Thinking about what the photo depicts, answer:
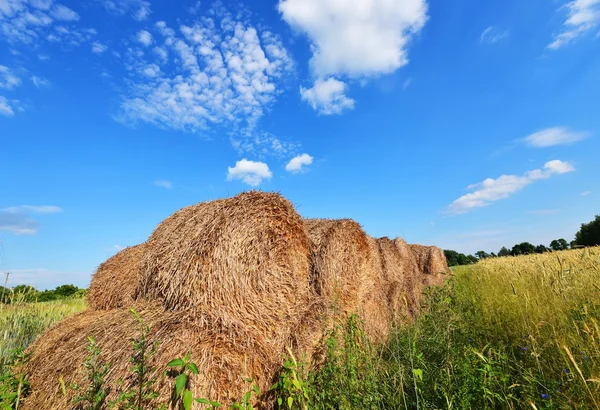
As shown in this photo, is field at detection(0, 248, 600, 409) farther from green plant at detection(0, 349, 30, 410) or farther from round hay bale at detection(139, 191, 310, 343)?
green plant at detection(0, 349, 30, 410)

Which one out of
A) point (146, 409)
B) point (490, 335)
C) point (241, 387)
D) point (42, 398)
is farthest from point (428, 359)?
point (42, 398)

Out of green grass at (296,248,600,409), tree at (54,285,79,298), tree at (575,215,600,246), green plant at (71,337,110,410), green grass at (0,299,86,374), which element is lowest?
green grass at (296,248,600,409)

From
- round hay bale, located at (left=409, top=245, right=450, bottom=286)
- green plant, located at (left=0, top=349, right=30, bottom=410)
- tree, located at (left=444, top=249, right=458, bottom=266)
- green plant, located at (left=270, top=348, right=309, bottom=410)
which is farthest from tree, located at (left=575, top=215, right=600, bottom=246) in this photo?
green plant, located at (left=0, top=349, right=30, bottom=410)

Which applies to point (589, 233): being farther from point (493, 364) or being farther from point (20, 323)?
point (20, 323)

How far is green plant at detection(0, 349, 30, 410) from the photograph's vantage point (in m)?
3.20

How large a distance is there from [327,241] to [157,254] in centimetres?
334

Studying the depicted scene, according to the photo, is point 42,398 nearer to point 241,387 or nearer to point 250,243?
point 241,387

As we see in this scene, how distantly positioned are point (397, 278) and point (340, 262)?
18.7ft

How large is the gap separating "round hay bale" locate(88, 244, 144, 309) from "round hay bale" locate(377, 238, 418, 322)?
7104 mm

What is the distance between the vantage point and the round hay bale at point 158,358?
3.34 meters

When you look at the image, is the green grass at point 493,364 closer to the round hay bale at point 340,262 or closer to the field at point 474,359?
the field at point 474,359

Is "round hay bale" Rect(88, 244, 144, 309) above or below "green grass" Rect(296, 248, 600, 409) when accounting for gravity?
above

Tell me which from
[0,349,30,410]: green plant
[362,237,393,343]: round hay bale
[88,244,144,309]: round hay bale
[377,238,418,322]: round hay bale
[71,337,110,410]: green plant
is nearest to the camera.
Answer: [71,337,110,410]: green plant

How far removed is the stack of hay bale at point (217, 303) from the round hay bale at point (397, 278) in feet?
15.6
